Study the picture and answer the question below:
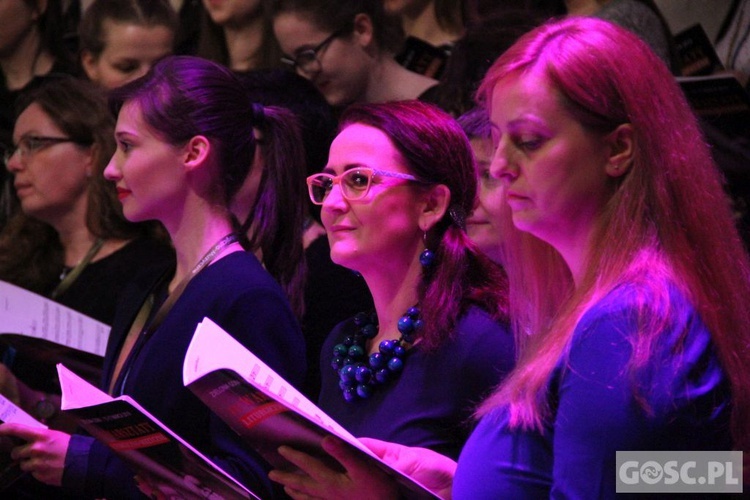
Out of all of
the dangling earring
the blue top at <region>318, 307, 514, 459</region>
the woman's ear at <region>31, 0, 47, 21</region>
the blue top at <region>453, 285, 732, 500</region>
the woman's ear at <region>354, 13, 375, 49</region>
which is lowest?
the blue top at <region>318, 307, 514, 459</region>

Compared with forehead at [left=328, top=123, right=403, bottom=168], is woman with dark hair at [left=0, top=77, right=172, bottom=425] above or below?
below

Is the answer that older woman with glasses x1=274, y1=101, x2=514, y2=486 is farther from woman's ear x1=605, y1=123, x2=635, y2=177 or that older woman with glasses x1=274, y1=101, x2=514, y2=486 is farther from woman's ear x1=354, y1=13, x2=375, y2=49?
woman's ear x1=354, y1=13, x2=375, y2=49

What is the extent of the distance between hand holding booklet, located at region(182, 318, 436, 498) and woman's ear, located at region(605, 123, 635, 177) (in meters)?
0.45

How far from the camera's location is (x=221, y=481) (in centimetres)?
161

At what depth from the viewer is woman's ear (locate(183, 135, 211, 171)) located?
218cm

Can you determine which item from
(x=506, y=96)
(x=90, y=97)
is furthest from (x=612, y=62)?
(x=90, y=97)

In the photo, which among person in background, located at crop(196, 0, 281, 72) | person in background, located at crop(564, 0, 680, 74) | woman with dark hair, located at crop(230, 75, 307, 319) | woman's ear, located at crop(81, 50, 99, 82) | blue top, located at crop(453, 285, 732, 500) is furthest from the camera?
woman's ear, located at crop(81, 50, 99, 82)

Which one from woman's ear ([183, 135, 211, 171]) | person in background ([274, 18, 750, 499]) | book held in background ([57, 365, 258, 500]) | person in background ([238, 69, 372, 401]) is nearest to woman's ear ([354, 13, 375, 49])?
person in background ([238, 69, 372, 401])

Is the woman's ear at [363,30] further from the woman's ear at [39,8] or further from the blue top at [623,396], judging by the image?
the blue top at [623,396]

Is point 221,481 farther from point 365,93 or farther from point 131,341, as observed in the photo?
point 365,93

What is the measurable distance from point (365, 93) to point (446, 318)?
1498 millimetres

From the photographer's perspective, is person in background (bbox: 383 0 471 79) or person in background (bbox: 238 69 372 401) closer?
person in background (bbox: 238 69 372 401)

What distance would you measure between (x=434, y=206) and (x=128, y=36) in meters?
1.98

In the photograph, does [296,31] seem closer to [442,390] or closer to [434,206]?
[434,206]
